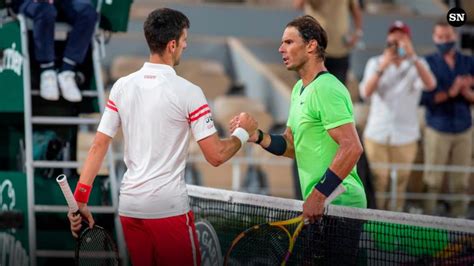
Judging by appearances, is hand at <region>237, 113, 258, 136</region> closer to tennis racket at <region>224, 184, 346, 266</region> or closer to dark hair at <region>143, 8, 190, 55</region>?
tennis racket at <region>224, 184, 346, 266</region>

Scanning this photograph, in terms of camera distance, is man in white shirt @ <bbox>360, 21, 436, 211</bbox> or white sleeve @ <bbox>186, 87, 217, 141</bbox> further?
man in white shirt @ <bbox>360, 21, 436, 211</bbox>

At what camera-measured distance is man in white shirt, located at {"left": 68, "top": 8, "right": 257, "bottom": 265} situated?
17.8ft

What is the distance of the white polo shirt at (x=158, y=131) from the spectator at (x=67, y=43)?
6.73ft

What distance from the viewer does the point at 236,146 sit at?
5.60 m

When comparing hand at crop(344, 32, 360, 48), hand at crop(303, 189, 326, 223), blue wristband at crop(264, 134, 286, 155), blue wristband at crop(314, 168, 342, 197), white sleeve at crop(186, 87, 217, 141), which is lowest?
hand at crop(303, 189, 326, 223)

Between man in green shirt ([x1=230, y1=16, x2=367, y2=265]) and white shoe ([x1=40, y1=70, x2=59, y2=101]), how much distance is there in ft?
6.44

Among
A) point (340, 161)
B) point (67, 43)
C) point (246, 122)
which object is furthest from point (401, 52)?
point (340, 161)

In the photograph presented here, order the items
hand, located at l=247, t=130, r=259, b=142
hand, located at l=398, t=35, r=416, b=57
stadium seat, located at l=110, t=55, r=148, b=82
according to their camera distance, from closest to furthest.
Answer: hand, located at l=247, t=130, r=259, b=142
hand, located at l=398, t=35, r=416, b=57
stadium seat, located at l=110, t=55, r=148, b=82

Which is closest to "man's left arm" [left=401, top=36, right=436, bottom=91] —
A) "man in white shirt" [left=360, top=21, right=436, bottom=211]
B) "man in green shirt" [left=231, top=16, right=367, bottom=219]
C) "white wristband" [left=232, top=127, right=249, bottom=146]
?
"man in white shirt" [left=360, top=21, right=436, bottom=211]

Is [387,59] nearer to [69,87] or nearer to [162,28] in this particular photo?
[69,87]

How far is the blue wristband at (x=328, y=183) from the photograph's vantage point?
543 centimetres

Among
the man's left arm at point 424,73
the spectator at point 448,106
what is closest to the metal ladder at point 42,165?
the man's left arm at point 424,73

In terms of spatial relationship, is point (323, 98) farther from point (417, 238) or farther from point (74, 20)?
point (74, 20)

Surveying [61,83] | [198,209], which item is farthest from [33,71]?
[198,209]
